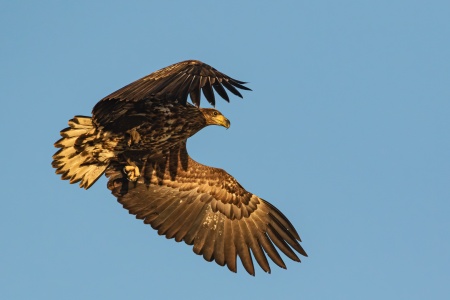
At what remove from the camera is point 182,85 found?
11.5m

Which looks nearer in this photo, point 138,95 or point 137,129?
point 138,95

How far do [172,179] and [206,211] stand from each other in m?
0.75

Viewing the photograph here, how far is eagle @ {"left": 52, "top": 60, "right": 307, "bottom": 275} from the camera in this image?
13266 millimetres

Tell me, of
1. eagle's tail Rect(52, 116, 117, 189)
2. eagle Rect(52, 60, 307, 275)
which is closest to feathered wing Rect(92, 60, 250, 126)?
eagle Rect(52, 60, 307, 275)

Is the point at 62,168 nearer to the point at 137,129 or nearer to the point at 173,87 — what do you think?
the point at 137,129

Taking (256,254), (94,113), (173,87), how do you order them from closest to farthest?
1. (173,87)
2. (94,113)
3. (256,254)

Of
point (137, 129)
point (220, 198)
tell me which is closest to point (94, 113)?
point (137, 129)

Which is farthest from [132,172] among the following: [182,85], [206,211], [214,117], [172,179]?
[182,85]

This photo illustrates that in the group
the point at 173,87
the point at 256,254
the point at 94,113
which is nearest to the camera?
the point at 173,87

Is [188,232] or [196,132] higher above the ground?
[196,132]

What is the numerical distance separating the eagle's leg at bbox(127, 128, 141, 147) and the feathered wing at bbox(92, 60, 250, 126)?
96 cm

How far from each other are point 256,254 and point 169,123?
2.42 meters

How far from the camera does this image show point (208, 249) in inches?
556

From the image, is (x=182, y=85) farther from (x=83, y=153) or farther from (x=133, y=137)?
(x=83, y=153)
